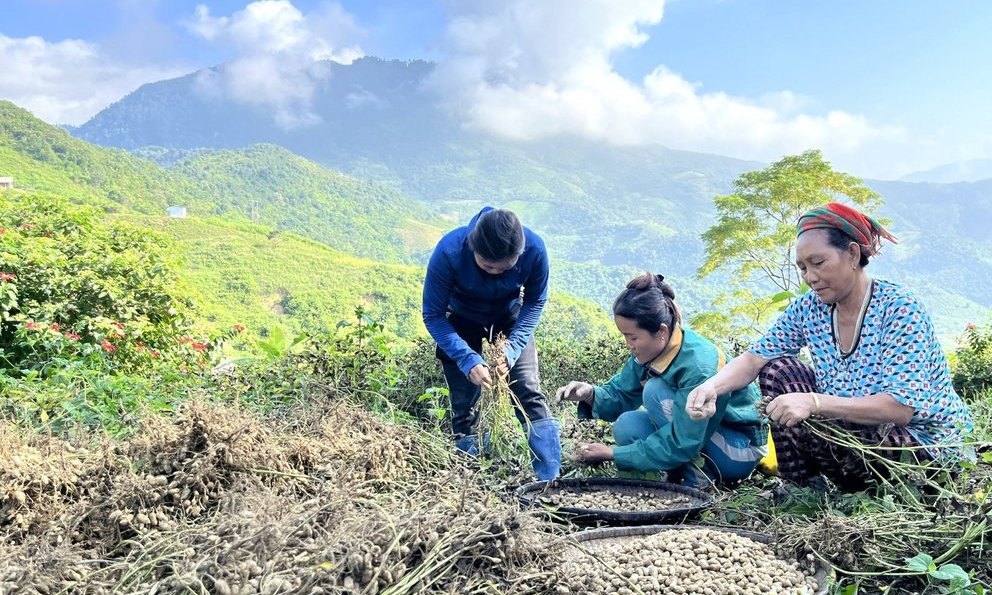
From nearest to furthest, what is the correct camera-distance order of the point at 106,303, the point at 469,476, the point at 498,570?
the point at 498,570 → the point at 469,476 → the point at 106,303

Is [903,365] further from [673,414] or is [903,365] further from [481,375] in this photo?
[481,375]

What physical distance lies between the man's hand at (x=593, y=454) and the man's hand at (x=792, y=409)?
857 mm

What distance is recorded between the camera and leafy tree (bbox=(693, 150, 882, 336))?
18.0m

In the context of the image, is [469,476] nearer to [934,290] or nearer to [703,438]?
[703,438]

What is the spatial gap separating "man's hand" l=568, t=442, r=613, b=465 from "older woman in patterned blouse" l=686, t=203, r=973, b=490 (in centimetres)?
59

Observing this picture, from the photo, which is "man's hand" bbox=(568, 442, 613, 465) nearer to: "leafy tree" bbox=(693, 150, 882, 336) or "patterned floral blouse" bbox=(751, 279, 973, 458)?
"patterned floral blouse" bbox=(751, 279, 973, 458)

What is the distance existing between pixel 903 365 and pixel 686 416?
2.64 feet

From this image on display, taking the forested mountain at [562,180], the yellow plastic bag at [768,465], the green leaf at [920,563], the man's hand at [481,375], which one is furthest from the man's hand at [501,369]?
the forested mountain at [562,180]

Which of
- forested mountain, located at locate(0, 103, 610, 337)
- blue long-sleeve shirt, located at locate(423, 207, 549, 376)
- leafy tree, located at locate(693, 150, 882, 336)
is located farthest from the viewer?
forested mountain, located at locate(0, 103, 610, 337)

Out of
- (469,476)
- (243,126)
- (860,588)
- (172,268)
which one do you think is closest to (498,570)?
(469,476)

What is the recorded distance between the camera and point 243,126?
6550 inches

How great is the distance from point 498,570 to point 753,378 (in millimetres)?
1686

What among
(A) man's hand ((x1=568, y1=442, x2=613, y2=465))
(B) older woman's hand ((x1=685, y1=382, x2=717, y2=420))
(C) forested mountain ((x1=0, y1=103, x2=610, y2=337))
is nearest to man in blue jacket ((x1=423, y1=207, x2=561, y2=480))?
(A) man's hand ((x1=568, y1=442, x2=613, y2=465))

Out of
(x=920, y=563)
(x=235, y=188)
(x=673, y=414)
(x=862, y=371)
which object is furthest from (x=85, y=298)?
(x=235, y=188)
